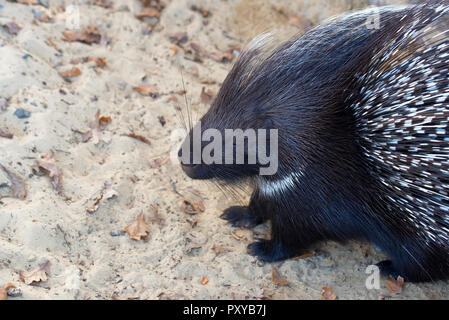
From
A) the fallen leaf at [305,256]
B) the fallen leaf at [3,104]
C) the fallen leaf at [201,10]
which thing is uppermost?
the fallen leaf at [201,10]

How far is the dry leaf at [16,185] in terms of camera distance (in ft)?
8.93

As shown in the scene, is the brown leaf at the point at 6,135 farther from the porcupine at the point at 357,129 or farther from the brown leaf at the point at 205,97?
the brown leaf at the point at 205,97

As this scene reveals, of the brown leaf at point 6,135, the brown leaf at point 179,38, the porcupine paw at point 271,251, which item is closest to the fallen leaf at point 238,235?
the porcupine paw at point 271,251

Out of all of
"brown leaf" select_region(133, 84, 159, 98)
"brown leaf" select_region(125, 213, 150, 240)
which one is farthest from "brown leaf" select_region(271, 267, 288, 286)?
"brown leaf" select_region(133, 84, 159, 98)

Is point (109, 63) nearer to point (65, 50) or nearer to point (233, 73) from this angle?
point (65, 50)

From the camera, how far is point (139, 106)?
Answer: 3705 mm

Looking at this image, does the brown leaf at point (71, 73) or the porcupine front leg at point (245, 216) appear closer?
the porcupine front leg at point (245, 216)

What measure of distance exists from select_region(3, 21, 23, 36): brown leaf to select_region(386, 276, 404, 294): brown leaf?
3056 millimetres

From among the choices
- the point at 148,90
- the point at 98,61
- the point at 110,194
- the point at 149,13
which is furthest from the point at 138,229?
the point at 149,13

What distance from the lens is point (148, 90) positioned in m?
3.83

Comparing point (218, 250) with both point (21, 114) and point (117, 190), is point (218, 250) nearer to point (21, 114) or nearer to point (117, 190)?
point (117, 190)

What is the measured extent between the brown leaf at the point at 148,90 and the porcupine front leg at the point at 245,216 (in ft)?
3.93

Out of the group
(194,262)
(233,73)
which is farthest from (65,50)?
(194,262)

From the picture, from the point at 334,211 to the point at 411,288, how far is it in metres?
0.65
